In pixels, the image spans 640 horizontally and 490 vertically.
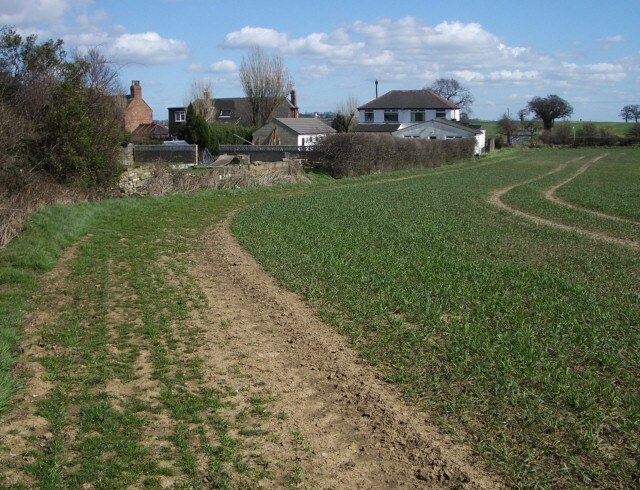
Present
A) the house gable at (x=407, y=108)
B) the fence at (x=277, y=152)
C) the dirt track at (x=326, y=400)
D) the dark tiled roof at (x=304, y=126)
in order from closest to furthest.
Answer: the dirt track at (x=326, y=400) → the fence at (x=277, y=152) → the dark tiled roof at (x=304, y=126) → the house gable at (x=407, y=108)

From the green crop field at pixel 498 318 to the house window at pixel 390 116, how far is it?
67.6 metres

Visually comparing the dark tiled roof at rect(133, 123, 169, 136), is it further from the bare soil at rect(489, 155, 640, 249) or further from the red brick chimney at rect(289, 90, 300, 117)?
the bare soil at rect(489, 155, 640, 249)

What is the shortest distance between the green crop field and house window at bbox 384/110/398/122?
222 ft

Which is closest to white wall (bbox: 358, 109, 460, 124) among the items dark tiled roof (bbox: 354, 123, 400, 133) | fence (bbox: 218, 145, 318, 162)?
dark tiled roof (bbox: 354, 123, 400, 133)

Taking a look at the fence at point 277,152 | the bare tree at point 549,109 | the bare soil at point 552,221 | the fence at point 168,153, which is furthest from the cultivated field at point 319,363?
the bare tree at point 549,109

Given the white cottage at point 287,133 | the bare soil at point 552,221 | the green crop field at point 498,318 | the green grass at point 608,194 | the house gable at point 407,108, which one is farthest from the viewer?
the house gable at point 407,108

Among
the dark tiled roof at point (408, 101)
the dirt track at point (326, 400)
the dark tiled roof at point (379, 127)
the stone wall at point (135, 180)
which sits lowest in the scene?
the dirt track at point (326, 400)

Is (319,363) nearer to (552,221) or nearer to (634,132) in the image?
(552,221)

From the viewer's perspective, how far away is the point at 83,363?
7379 mm

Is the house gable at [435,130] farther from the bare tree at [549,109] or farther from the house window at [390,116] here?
the bare tree at [549,109]

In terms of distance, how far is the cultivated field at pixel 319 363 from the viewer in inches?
204

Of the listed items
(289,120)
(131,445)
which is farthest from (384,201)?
(289,120)

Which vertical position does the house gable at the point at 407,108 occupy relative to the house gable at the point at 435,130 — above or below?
above

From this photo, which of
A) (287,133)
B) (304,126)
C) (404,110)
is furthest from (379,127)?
(287,133)
